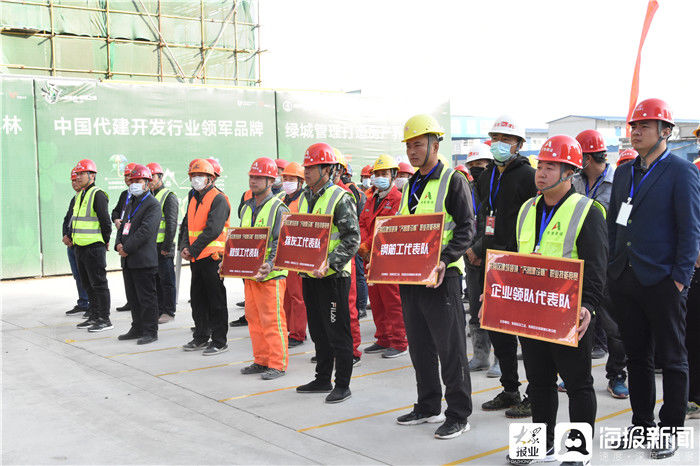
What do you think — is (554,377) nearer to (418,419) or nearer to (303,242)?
(418,419)

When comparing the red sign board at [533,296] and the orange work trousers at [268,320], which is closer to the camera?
the red sign board at [533,296]

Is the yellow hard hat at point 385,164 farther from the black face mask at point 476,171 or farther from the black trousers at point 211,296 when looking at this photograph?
the black trousers at point 211,296

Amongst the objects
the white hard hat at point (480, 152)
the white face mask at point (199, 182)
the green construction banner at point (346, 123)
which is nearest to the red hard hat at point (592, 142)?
the white hard hat at point (480, 152)

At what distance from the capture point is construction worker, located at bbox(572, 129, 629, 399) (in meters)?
5.90

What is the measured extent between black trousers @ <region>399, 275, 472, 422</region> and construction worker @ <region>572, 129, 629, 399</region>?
5.43 ft

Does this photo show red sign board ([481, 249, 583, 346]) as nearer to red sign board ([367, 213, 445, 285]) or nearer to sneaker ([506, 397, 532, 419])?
red sign board ([367, 213, 445, 285])

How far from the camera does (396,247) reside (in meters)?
5.10

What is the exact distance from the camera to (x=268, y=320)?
22.6 feet

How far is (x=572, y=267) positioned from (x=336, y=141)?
1506 cm

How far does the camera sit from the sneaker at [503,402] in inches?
220

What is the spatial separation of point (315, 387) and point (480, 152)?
3.13 meters

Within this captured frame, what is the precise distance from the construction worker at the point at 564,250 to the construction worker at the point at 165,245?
20.7ft

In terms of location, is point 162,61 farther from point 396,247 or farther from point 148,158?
point 396,247

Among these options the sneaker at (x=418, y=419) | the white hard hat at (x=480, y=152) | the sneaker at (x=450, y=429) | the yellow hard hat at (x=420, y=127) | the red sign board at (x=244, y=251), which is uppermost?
the yellow hard hat at (x=420, y=127)
